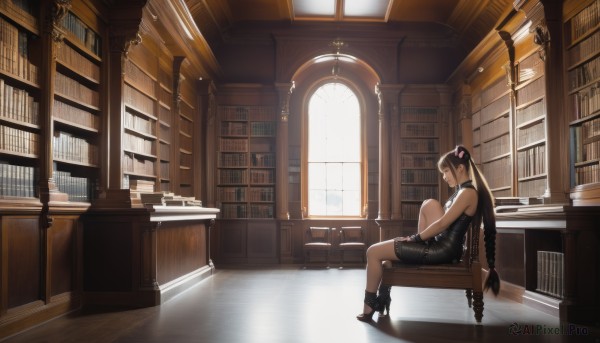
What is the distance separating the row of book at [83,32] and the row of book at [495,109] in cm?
514

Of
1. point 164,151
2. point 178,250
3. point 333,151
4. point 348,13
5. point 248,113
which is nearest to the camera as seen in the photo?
point 178,250

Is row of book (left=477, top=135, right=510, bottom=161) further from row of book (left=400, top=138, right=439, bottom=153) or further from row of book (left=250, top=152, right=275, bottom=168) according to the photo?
row of book (left=250, top=152, right=275, bottom=168)

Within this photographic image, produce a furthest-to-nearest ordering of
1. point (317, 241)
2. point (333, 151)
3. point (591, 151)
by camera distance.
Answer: point (333, 151) < point (317, 241) < point (591, 151)

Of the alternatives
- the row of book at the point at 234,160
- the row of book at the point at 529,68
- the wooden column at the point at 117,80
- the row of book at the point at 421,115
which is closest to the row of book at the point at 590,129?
the row of book at the point at 529,68

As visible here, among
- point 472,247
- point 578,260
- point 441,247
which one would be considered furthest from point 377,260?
point 578,260

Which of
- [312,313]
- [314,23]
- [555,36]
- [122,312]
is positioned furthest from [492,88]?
[122,312]

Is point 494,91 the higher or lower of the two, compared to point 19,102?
higher

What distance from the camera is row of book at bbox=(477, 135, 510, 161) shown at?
8227 mm

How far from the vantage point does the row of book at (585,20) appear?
5.64 metres

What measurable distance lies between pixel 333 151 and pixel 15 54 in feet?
24.0

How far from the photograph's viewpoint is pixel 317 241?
10633 mm

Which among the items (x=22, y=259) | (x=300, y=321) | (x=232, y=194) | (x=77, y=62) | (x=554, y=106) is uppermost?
(x=77, y=62)

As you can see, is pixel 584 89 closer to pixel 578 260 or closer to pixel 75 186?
pixel 578 260

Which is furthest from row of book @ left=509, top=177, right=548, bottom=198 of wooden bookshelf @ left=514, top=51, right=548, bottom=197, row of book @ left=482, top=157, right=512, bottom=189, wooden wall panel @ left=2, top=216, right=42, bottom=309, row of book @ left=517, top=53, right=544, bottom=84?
wooden wall panel @ left=2, top=216, right=42, bottom=309
